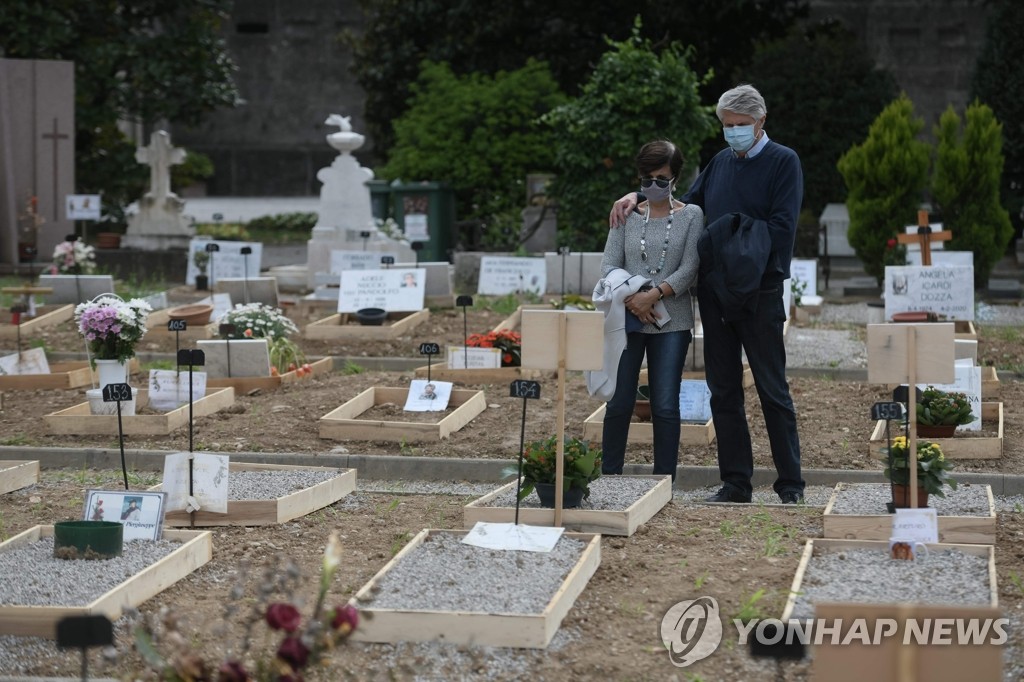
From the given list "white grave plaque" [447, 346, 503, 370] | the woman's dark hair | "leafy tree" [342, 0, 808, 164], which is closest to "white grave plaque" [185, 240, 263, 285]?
"white grave plaque" [447, 346, 503, 370]

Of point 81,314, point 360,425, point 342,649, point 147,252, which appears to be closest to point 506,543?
point 342,649

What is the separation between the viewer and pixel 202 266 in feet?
56.9

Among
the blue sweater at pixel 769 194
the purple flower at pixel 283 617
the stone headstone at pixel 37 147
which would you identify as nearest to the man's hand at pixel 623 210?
the blue sweater at pixel 769 194

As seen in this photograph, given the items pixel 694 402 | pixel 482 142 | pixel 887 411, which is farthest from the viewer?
pixel 482 142

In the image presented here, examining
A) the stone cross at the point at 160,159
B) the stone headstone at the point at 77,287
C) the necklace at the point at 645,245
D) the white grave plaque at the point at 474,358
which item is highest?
the stone cross at the point at 160,159

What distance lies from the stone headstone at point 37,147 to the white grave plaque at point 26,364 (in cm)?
995

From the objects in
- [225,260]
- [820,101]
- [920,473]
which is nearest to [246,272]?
[225,260]

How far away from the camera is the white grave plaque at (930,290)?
12.4 m

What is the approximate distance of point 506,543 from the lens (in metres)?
6.00

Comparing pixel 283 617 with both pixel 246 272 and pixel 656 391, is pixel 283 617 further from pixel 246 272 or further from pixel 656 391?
pixel 246 272

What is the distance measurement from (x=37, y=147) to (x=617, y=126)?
8328 mm

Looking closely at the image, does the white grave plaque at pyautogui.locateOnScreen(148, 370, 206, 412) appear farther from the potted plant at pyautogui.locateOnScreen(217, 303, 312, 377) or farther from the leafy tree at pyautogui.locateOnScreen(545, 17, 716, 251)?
the leafy tree at pyautogui.locateOnScreen(545, 17, 716, 251)

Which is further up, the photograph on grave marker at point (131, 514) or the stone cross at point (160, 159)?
the stone cross at point (160, 159)

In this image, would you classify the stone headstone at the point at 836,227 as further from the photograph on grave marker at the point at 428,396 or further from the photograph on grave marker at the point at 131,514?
the photograph on grave marker at the point at 131,514
